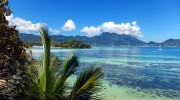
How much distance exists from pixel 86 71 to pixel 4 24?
7.80 ft

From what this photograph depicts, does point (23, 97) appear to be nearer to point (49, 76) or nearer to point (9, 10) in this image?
point (49, 76)

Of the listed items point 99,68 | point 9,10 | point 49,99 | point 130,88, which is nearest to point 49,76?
point 49,99

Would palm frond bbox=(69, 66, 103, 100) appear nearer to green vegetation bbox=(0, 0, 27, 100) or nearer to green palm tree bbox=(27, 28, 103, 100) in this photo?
green palm tree bbox=(27, 28, 103, 100)

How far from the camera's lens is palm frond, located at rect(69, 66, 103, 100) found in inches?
214

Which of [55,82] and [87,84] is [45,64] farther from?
[87,84]

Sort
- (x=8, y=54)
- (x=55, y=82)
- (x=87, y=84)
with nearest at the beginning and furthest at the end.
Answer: (x=87, y=84)
(x=55, y=82)
(x=8, y=54)

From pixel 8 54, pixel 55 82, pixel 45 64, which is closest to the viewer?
pixel 45 64

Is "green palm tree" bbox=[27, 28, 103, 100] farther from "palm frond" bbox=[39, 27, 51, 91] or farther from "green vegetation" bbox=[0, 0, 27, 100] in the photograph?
"green vegetation" bbox=[0, 0, 27, 100]

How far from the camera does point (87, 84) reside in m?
5.39

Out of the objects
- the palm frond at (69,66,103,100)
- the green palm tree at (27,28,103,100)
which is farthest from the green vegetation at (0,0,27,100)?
the palm frond at (69,66,103,100)

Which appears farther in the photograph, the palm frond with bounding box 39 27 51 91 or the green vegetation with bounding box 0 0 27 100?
the green vegetation with bounding box 0 0 27 100

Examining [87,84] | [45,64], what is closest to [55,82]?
[45,64]

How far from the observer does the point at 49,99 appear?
5336 millimetres

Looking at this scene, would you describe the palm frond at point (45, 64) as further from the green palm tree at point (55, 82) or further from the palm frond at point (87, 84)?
the palm frond at point (87, 84)
